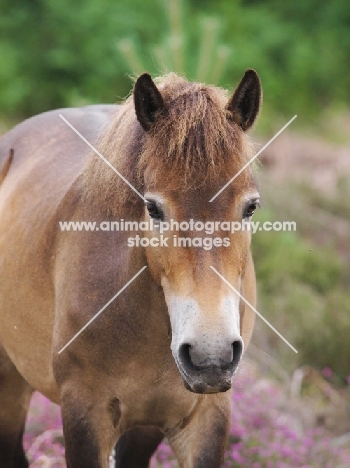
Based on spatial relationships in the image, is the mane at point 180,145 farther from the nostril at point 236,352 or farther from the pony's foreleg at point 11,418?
the pony's foreleg at point 11,418

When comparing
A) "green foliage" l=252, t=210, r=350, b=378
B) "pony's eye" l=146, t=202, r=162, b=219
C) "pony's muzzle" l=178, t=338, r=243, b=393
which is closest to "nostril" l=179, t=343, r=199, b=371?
"pony's muzzle" l=178, t=338, r=243, b=393

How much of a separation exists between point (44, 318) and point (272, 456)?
198 cm

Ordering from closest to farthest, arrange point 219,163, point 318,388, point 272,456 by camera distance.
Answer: point 219,163 → point 272,456 → point 318,388

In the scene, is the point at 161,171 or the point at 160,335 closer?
the point at 161,171

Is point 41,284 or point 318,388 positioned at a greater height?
point 41,284

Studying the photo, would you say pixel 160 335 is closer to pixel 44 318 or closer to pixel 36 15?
pixel 44 318

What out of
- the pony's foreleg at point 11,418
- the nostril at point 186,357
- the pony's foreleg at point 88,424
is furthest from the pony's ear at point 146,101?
the pony's foreleg at point 11,418

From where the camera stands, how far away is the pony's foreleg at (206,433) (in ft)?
11.1

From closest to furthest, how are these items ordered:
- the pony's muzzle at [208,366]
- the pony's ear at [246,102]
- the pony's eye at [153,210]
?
the pony's muzzle at [208,366] < the pony's eye at [153,210] < the pony's ear at [246,102]

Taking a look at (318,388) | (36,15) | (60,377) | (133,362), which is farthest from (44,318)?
(36,15)

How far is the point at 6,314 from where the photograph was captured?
13.4ft

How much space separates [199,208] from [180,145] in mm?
230

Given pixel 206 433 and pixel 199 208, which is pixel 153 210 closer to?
pixel 199 208

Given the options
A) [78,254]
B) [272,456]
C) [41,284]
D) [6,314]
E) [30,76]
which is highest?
[78,254]
